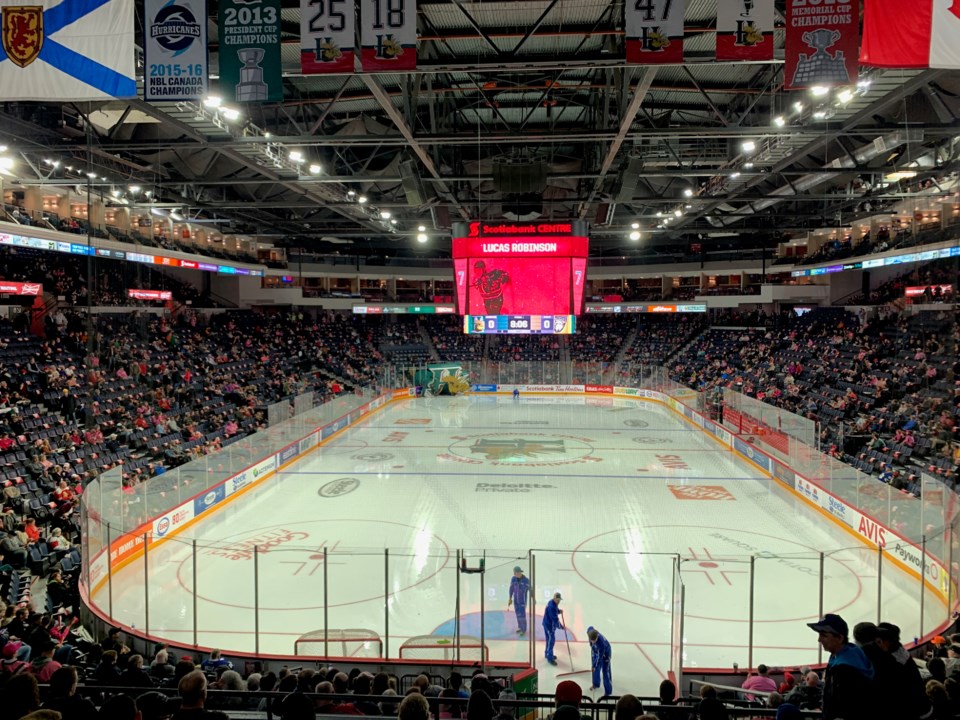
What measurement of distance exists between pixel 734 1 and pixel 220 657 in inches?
401

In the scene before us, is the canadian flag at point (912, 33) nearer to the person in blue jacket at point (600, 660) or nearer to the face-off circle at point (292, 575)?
the person in blue jacket at point (600, 660)

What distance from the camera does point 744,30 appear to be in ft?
27.0

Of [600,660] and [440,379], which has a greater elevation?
[440,379]

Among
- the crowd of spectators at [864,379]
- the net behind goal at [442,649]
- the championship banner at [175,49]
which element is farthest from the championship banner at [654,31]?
the net behind goal at [442,649]

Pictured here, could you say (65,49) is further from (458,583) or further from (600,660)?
(600,660)

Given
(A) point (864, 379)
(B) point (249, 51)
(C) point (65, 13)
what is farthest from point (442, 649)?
(A) point (864, 379)

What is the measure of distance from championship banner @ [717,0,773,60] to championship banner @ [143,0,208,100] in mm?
6500

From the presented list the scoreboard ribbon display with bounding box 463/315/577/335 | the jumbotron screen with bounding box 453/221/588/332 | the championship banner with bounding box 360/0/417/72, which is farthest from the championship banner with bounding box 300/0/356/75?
the scoreboard ribbon display with bounding box 463/315/577/335

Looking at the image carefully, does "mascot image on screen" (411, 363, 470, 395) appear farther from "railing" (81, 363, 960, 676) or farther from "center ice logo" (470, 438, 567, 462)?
"railing" (81, 363, 960, 676)

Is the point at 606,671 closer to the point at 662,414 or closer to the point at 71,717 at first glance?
the point at 71,717

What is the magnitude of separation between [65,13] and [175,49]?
1421 millimetres

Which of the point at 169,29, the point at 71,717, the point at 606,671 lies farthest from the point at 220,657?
the point at 169,29

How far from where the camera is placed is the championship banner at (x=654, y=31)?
8133 millimetres

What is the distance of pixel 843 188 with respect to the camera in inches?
1108
